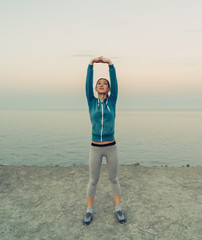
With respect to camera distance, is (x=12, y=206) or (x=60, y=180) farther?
(x=60, y=180)

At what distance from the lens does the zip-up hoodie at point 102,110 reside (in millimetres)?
4141

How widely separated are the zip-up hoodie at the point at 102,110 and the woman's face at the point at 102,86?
0.09 m

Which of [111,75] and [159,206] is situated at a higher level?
[111,75]

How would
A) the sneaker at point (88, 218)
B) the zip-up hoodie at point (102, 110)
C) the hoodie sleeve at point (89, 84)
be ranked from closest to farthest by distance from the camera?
the zip-up hoodie at point (102, 110) < the hoodie sleeve at point (89, 84) < the sneaker at point (88, 218)

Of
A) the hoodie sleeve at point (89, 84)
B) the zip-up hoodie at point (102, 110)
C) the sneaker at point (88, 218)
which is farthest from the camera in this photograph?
the sneaker at point (88, 218)

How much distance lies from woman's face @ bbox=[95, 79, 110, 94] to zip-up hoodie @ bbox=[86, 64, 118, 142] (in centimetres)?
9

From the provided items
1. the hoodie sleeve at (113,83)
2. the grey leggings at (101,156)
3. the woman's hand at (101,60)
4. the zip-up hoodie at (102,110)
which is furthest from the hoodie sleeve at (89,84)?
the grey leggings at (101,156)

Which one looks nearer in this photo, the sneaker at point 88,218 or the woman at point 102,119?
the woman at point 102,119

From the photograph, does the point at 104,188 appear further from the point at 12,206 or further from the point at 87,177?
the point at 12,206

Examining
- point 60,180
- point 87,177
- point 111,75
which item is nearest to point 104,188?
point 87,177

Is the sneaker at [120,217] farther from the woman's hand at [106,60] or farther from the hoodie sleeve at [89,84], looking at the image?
the woman's hand at [106,60]

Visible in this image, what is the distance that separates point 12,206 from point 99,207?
6.27ft

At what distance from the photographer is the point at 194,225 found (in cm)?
448

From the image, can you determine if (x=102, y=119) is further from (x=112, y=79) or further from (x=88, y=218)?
(x=88, y=218)
